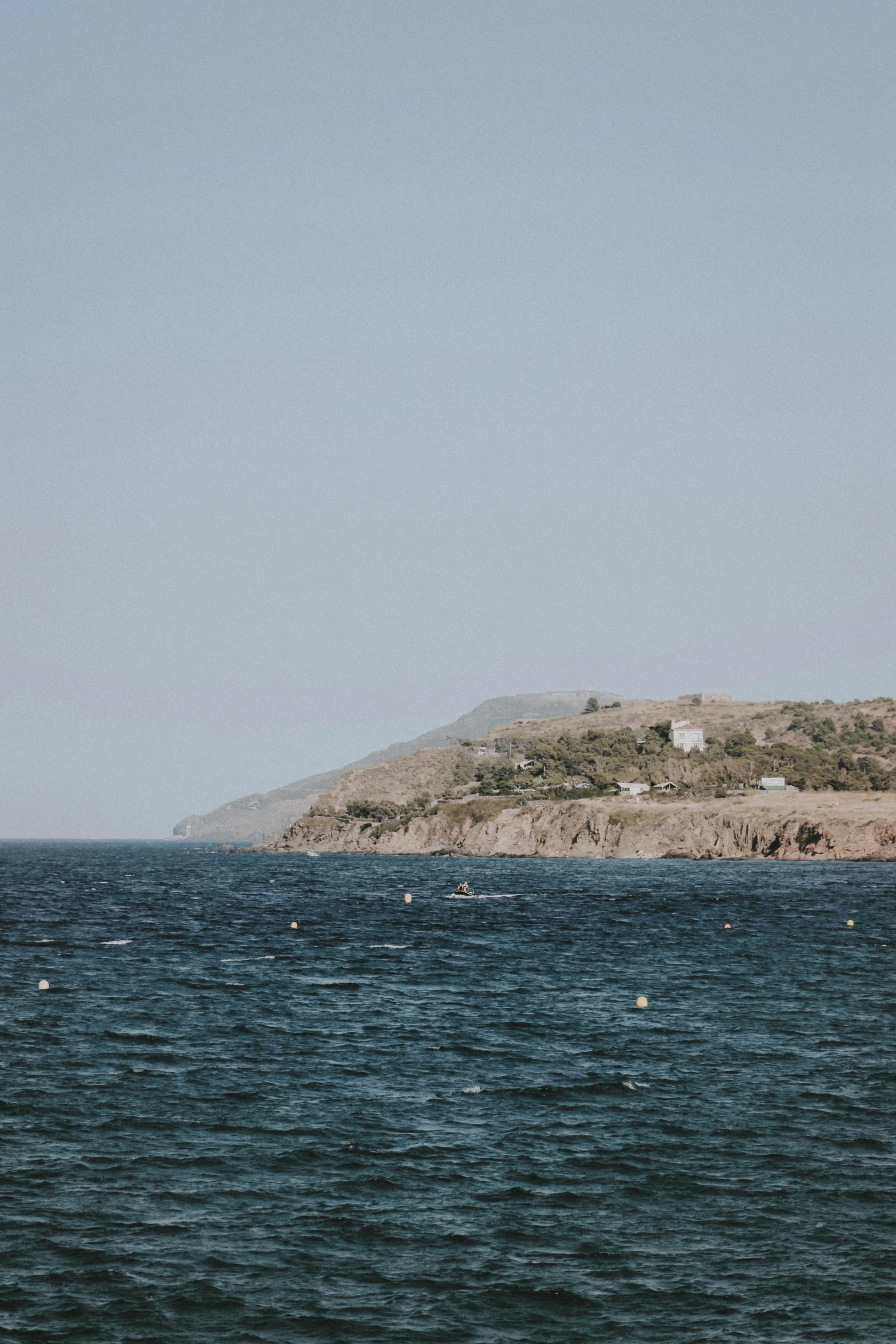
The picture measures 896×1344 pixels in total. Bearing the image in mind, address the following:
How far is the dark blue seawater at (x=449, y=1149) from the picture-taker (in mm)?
23484

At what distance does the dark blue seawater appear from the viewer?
23.5 metres

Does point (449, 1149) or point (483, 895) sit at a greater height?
point (449, 1149)

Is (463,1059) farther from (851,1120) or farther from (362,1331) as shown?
(362,1331)

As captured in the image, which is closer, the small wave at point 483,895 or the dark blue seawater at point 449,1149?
the dark blue seawater at point 449,1149

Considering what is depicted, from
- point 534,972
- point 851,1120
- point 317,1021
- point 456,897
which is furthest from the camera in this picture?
point 456,897

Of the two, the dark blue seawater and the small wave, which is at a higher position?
the dark blue seawater

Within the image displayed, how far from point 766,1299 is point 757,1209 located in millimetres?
4968

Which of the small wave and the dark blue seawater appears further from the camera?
the small wave

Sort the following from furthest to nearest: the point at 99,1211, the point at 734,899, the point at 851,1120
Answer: the point at 734,899 → the point at 851,1120 → the point at 99,1211

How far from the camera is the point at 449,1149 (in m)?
33.1

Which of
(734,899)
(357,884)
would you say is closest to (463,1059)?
(734,899)

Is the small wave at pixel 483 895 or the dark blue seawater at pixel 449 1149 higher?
the dark blue seawater at pixel 449 1149

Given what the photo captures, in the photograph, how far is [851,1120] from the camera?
1401 inches

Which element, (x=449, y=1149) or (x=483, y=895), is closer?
(x=449, y=1149)
